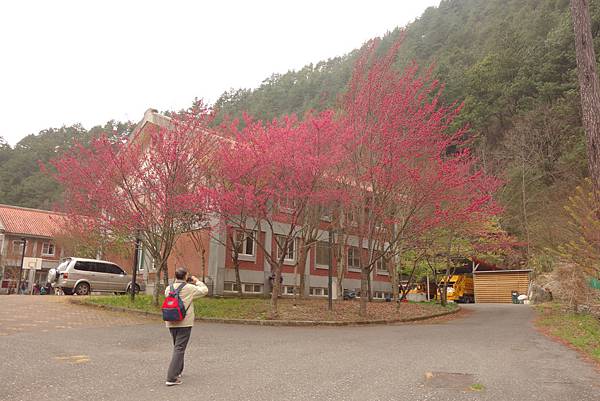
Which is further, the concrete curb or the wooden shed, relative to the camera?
the wooden shed

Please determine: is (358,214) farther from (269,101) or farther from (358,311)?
(269,101)

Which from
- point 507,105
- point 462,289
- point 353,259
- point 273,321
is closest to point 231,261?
point 273,321

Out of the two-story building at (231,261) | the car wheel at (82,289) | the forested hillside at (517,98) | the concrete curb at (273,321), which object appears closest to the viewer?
the concrete curb at (273,321)

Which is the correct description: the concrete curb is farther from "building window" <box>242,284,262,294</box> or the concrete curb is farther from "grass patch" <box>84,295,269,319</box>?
"building window" <box>242,284,262,294</box>

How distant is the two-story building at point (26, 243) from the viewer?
49156 mm

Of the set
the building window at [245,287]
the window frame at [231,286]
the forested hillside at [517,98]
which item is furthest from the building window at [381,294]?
the window frame at [231,286]

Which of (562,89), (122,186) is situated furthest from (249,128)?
(562,89)

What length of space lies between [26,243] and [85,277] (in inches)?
1230

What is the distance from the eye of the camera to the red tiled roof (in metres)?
50.7

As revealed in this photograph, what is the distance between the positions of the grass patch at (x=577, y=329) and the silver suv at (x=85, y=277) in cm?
1986

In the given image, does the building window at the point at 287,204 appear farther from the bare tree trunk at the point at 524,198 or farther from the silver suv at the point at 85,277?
the bare tree trunk at the point at 524,198

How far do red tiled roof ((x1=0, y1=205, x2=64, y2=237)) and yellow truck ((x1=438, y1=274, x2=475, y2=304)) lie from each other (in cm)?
3845

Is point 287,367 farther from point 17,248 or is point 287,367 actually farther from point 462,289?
point 17,248

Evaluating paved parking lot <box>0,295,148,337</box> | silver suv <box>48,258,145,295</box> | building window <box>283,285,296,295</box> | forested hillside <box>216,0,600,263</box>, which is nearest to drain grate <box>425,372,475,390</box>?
paved parking lot <box>0,295,148,337</box>
